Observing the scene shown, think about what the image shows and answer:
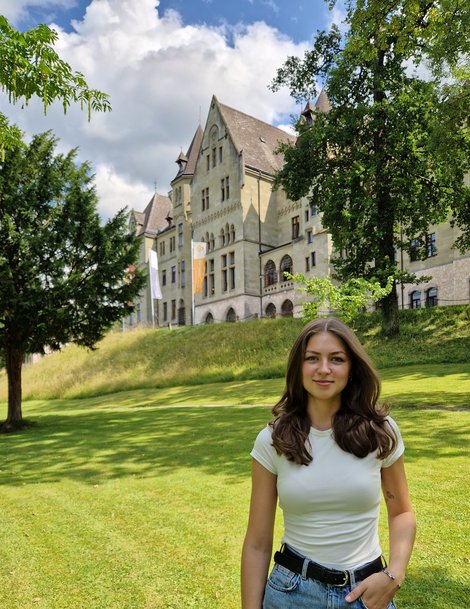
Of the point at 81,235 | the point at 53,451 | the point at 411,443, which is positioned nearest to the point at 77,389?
the point at 81,235

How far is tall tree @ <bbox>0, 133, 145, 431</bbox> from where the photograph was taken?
15867 mm

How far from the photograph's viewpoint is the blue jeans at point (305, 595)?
2123 millimetres

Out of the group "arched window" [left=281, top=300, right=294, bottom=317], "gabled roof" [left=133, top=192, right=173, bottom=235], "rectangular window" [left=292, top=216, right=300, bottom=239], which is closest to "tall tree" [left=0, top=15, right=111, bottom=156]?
"arched window" [left=281, top=300, right=294, bottom=317]

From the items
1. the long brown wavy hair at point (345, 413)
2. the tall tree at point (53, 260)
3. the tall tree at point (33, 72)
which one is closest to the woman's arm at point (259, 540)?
the long brown wavy hair at point (345, 413)

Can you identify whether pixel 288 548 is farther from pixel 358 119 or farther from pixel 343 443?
pixel 358 119

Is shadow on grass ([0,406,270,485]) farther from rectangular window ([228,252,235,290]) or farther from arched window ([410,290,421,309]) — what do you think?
rectangular window ([228,252,235,290])

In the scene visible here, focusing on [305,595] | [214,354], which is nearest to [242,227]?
[214,354]

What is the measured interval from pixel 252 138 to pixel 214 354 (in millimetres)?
32961

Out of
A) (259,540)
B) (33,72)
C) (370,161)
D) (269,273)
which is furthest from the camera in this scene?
(269,273)

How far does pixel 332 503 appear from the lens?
7.15 feet

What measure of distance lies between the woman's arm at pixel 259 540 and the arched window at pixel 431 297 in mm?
38740

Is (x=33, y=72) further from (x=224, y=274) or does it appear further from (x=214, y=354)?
(x=224, y=274)

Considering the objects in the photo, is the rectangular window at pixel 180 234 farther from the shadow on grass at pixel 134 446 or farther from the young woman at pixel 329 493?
the young woman at pixel 329 493

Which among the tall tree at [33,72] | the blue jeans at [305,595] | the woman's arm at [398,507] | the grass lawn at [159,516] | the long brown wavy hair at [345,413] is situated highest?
the tall tree at [33,72]
